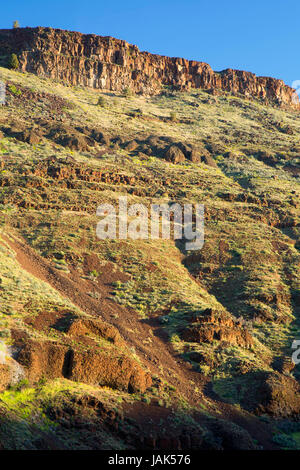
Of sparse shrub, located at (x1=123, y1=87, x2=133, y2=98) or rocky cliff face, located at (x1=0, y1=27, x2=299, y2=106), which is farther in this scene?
sparse shrub, located at (x1=123, y1=87, x2=133, y2=98)

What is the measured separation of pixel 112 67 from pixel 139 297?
6878 centimetres

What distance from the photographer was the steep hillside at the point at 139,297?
456 inches

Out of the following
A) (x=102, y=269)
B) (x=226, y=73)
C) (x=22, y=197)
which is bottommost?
(x=102, y=269)

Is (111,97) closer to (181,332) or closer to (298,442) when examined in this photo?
(181,332)

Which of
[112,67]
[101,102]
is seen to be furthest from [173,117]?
[112,67]

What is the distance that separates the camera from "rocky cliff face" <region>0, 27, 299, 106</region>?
7238 cm

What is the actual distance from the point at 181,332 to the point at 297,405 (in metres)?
6.19

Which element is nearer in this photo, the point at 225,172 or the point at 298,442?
the point at 298,442

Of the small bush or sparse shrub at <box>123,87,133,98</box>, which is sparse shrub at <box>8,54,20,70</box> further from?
sparse shrub at <box>123,87,133,98</box>

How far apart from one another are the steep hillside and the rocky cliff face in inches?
750

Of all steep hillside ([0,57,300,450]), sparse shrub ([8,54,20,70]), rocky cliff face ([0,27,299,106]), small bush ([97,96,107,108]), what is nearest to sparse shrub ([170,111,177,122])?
small bush ([97,96,107,108])

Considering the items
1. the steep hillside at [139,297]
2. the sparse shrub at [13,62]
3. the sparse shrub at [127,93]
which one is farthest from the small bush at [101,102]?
the sparse shrub at [13,62]

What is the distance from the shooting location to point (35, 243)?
2572 cm
